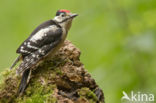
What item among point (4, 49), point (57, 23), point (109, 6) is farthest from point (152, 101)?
point (4, 49)

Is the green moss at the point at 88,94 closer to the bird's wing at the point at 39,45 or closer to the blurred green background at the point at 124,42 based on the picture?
the blurred green background at the point at 124,42

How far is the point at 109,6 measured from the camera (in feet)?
17.0

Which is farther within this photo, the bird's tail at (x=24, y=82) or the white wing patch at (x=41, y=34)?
the white wing patch at (x=41, y=34)

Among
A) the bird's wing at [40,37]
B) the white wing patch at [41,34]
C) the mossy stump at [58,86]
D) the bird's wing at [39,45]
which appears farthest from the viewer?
the white wing patch at [41,34]

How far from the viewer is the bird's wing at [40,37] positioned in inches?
210

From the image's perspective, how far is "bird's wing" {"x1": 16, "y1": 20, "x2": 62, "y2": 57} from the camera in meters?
5.33

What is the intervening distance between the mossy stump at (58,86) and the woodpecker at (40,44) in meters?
0.15

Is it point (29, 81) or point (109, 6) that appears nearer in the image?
point (29, 81)

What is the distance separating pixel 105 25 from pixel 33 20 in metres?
5.35

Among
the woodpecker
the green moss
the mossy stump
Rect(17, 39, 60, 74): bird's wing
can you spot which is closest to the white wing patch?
the woodpecker

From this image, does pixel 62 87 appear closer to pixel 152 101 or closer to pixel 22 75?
pixel 22 75

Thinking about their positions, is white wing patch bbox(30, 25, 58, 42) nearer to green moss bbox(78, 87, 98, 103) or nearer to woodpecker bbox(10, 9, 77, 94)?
woodpecker bbox(10, 9, 77, 94)

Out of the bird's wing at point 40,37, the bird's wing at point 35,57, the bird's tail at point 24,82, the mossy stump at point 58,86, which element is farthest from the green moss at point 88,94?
the bird's wing at point 40,37

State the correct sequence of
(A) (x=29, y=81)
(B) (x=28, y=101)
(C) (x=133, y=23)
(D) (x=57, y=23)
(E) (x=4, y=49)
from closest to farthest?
1. (B) (x=28, y=101)
2. (A) (x=29, y=81)
3. (C) (x=133, y=23)
4. (D) (x=57, y=23)
5. (E) (x=4, y=49)
